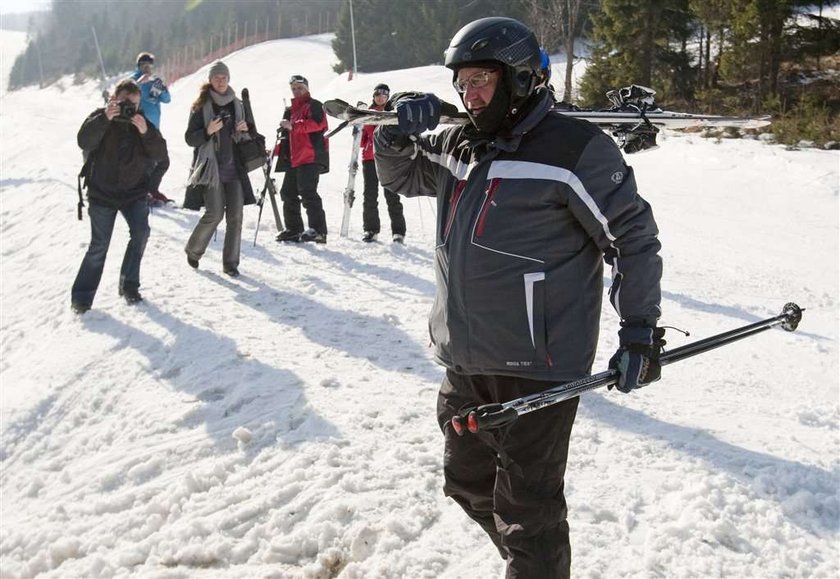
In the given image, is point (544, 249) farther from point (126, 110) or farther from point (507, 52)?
point (126, 110)

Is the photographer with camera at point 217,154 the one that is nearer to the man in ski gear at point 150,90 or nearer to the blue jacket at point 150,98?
the man in ski gear at point 150,90

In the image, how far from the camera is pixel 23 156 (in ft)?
58.6

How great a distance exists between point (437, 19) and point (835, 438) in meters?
50.7

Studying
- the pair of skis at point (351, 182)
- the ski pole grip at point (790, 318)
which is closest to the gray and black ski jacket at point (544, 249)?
the ski pole grip at point (790, 318)

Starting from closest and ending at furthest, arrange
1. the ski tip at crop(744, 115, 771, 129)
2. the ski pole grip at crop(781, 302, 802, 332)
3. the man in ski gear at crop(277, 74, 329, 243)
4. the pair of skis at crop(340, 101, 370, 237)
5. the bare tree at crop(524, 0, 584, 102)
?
the ski pole grip at crop(781, 302, 802, 332) → the ski tip at crop(744, 115, 771, 129) → the man in ski gear at crop(277, 74, 329, 243) → the pair of skis at crop(340, 101, 370, 237) → the bare tree at crop(524, 0, 584, 102)

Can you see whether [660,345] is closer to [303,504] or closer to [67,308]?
[303,504]

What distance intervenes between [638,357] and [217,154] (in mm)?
5694

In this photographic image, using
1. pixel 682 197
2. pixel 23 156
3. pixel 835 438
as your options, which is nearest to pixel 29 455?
pixel 835 438

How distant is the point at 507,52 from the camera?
2.70 metres

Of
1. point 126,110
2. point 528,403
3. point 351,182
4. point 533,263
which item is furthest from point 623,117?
point 351,182

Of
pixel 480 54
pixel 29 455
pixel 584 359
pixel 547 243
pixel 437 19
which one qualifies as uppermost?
pixel 437 19

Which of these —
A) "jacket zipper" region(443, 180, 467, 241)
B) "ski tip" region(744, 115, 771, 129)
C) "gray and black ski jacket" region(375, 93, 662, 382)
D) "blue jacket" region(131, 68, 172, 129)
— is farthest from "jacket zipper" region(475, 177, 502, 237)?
"blue jacket" region(131, 68, 172, 129)

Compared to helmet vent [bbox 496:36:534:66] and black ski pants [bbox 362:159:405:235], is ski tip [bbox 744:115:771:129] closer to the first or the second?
helmet vent [bbox 496:36:534:66]

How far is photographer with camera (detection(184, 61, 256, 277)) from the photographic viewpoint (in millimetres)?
7199
